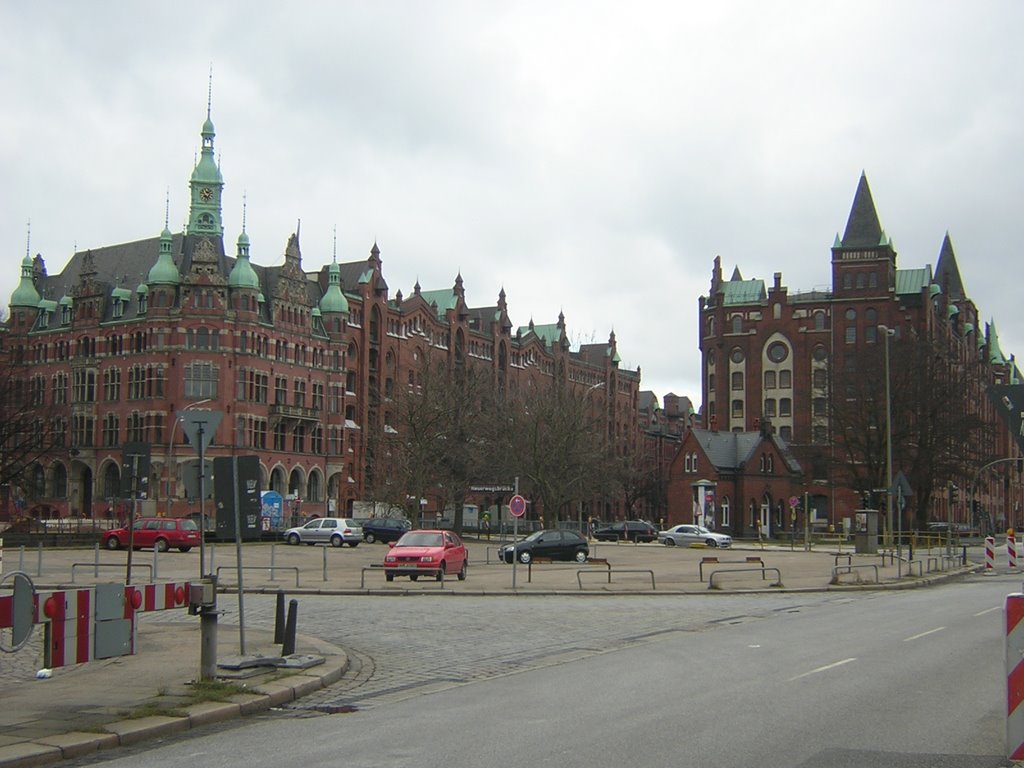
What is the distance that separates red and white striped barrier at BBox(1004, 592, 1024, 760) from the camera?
8.52 meters

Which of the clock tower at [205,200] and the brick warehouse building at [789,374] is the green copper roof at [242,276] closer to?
the clock tower at [205,200]

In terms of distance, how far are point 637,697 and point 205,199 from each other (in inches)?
3424

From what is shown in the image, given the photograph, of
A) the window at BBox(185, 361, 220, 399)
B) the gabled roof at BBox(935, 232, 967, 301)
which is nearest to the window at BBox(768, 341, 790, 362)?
the gabled roof at BBox(935, 232, 967, 301)

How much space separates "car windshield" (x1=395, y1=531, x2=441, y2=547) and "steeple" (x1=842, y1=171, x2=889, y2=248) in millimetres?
89608

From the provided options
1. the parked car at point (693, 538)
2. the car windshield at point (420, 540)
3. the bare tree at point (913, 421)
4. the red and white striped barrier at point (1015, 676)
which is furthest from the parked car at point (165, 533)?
the red and white striped barrier at point (1015, 676)

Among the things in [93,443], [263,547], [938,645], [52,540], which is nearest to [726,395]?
[93,443]

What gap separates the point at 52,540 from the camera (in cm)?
5325

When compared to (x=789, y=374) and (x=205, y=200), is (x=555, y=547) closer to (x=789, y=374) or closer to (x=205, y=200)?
(x=205, y=200)

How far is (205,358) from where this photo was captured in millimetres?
86562

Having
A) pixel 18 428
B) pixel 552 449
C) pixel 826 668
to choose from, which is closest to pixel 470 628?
pixel 826 668

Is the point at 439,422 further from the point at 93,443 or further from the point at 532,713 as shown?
the point at 532,713

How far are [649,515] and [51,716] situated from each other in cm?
14574

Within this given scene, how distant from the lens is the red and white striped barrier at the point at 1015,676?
852 centimetres

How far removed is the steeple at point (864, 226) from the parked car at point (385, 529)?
66139 mm
